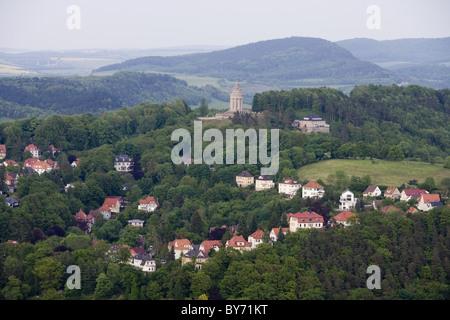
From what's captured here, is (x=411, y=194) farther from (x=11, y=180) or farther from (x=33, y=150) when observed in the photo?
(x=33, y=150)

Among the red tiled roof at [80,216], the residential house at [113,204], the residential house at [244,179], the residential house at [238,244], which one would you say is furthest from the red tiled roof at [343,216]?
the red tiled roof at [80,216]

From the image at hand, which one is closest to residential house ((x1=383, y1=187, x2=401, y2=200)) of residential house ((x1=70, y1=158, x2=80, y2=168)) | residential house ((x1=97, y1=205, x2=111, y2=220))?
residential house ((x1=97, y1=205, x2=111, y2=220))

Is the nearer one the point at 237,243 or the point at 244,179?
the point at 237,243

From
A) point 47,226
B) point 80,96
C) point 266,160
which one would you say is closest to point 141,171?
point 266,160

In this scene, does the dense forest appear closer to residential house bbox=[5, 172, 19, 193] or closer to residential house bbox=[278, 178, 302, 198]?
residential house bbox=[278, 178, 302, 198]

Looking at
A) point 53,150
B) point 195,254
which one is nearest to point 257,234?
point 195,254

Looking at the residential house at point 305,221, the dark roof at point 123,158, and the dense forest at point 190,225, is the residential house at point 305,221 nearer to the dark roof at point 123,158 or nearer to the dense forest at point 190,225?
the dense forest at point 190,225
